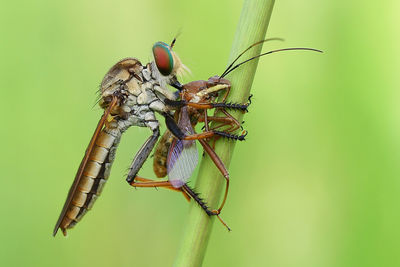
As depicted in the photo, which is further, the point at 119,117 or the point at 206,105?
the point at 119,117

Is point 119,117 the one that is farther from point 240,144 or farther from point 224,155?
point 224,155

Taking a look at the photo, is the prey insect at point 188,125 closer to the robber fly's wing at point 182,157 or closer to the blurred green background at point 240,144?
the robber fly's wing at point 182,157

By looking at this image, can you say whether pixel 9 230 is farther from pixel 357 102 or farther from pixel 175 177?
pixel 357 102

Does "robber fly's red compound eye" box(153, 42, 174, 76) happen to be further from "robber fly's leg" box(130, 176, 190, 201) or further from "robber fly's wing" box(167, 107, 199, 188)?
"robber fly's leg" box(130, 176, 190, 201)

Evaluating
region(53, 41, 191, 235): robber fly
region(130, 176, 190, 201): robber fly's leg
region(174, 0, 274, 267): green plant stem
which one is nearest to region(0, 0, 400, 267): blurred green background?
region(130, 176, 190, 201): robber fly's leg

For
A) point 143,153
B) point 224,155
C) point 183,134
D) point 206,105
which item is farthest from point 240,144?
point 224,155

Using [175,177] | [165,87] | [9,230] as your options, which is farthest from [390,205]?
[9,230]
